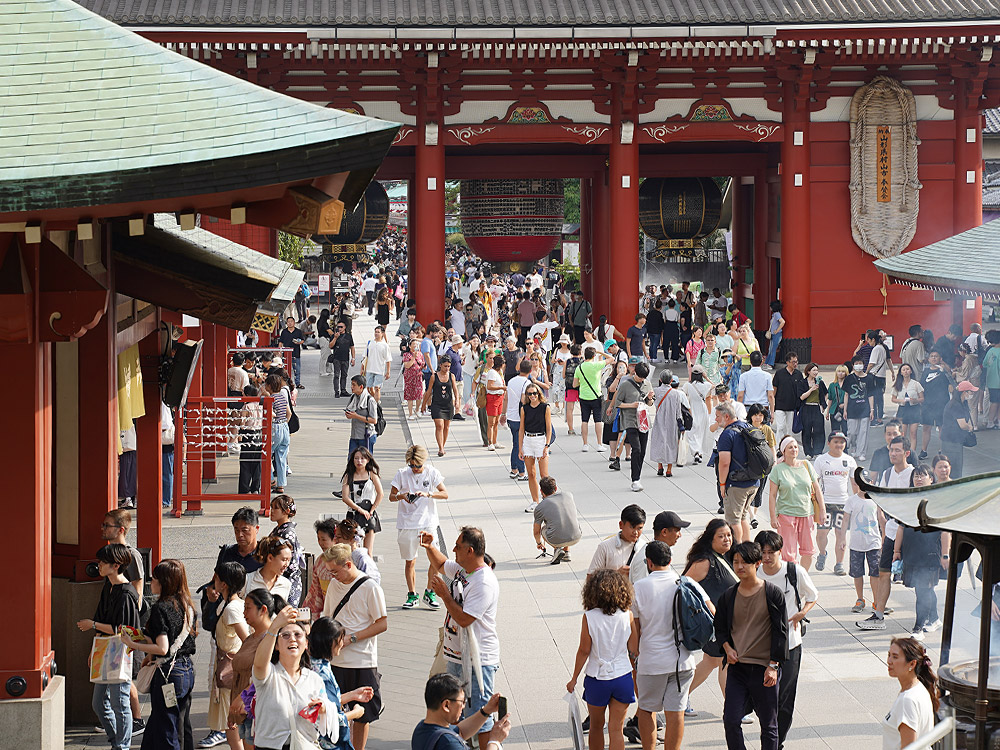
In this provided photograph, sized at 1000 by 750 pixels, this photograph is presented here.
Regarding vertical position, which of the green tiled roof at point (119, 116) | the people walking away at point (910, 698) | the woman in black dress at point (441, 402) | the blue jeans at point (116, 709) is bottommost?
the blue jeans at point (116, 709)

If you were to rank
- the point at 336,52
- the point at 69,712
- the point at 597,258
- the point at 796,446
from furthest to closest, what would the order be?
1. the point at 597,258
2. the point at 336,52
3. the point at 796,446
4. the point at 69,712

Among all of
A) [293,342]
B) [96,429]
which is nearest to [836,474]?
[96,429]

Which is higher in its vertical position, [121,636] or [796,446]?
[796,446]

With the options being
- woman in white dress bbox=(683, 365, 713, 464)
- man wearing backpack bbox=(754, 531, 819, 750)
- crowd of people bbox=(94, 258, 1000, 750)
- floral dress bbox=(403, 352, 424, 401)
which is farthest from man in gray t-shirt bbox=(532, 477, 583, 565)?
floral dress bbox=(403, 352, 424, 401)

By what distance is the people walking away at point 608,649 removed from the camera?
796 cm

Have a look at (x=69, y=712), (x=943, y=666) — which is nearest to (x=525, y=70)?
(x=69, y=712)

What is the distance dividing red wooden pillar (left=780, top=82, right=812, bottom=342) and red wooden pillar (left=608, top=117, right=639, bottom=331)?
3.00 m

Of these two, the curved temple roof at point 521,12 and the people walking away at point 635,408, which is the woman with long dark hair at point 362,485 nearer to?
the people walking away at point 635,408

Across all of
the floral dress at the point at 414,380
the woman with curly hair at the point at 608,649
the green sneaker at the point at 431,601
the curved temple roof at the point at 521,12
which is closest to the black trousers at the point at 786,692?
the woman with curly hair at the point at 608,649

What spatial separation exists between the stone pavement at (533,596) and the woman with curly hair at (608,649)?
0.83m

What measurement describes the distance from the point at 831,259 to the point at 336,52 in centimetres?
1061

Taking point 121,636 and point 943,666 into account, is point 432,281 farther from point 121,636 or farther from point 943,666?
point 943,666

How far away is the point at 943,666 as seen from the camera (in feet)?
20.7

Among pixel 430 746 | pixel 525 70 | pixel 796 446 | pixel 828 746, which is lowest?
pixel 828 746
